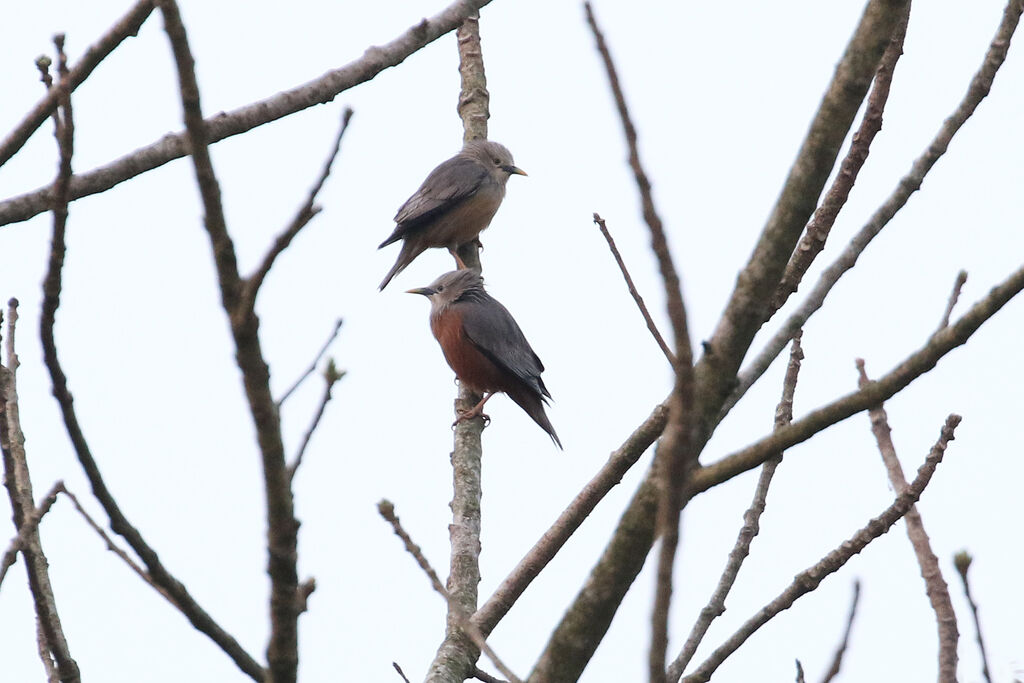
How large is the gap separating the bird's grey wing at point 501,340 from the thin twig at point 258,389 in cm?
552

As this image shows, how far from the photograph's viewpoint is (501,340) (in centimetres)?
743

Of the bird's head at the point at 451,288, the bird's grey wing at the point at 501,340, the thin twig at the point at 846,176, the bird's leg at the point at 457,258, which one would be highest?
the bird's leg at the point at 457,258

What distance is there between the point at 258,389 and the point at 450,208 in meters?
7.37

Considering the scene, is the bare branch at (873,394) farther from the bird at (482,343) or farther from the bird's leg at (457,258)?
the bird's leg at (457,258)

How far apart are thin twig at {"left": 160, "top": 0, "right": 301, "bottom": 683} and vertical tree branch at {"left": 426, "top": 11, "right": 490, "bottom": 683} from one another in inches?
15.7

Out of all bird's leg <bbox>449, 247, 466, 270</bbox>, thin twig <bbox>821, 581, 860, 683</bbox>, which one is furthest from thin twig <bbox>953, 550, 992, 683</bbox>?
bird's leg <bbox>449, 247, 466, 270</bbox>

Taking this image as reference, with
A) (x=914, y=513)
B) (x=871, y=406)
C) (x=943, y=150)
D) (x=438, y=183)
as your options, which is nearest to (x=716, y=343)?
(x=871, y=406)

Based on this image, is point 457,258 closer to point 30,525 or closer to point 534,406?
point 534,406

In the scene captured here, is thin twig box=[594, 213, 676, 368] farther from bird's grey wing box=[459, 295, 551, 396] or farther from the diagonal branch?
bird's grey wing box=[459, 295, 551, 396]

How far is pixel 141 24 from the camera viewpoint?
2346 mm

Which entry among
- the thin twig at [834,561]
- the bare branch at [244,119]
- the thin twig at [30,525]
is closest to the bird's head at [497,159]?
the bare branch at [244,119]

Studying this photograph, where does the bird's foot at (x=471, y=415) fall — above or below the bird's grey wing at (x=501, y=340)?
below

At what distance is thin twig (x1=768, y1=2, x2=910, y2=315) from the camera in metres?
2.98

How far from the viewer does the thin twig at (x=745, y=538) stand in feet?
8.37
